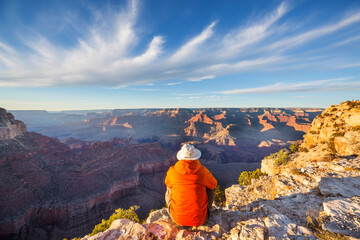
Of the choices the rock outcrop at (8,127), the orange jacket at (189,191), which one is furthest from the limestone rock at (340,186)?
the rock outcrop at (8,127)

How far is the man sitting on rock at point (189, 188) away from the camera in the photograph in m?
4.21

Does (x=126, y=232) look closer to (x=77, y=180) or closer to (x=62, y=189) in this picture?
(x=62, y=189)

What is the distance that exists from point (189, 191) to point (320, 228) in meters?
3.83

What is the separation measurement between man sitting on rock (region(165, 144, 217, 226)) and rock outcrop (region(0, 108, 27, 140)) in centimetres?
5460

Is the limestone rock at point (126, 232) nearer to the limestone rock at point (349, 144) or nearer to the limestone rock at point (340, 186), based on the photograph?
the limestone rock at point (340, 186)

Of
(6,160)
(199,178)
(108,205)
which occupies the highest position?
(199,178)

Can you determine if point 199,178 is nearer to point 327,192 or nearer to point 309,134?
point 327,192

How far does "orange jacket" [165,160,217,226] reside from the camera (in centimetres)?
421

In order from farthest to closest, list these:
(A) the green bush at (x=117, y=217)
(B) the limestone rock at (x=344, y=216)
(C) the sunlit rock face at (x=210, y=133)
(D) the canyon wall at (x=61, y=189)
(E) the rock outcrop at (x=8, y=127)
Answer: (C) the sunlit rock face at (x=210, y=133) < (E) the rock outcrop at (x=8, y=127) < (D) the canyon wall at (x=61, y=189) < (A) the green bush at (x=117, y=217) < (B) the limestone rock at (x=344, y=216)

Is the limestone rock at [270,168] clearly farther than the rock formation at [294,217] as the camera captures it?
Yes

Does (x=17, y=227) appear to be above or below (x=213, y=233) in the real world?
below

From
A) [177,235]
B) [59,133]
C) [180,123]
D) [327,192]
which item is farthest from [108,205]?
[59,133]

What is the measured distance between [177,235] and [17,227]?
36512 mm

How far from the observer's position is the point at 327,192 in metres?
6.12
